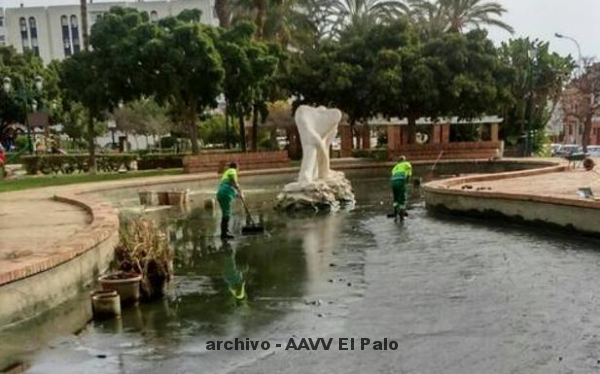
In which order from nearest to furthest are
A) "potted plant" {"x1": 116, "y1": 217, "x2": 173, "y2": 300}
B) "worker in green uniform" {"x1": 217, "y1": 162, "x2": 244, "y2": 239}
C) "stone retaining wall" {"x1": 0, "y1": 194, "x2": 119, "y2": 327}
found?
"stone retaining wall" {"x1": 0, "y1": 194, "x2": 119, "y2": 327}, "potted plant" {"x1": 116, "y1": 217, "x2": 173, "y2": 300}, "worker in green uniform" {"x1": 217, "y1": 162, "x2": 244, "y2": 239}

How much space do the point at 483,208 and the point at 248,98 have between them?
1873cm

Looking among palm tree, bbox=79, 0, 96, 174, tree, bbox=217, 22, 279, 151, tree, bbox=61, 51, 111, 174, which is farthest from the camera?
palm tree, bbox=79, 0, 96, 174

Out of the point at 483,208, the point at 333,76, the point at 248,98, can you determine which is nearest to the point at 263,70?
the point at 248,98

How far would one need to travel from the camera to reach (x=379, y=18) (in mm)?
43938

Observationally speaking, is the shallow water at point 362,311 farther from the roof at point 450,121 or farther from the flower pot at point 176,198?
the roof at point 450,121

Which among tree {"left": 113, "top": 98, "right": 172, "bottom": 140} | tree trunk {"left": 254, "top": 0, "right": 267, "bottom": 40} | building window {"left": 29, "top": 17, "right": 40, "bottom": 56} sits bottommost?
tree {"left": 113, "top": 98, "right": 172, "bottom": 140}

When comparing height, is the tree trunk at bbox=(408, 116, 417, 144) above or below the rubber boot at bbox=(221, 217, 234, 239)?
above

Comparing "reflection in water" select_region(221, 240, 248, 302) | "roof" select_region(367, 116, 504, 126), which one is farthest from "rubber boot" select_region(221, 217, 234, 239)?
"roof" select_region(367, 116, 504, 126)

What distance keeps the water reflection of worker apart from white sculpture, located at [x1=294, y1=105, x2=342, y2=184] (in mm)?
6180

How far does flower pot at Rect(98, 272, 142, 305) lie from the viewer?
863cm

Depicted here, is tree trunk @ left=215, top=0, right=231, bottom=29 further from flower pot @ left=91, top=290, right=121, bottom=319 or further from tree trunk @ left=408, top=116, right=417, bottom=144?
flower pot @ left=91, top=290, right=121, bottom=319

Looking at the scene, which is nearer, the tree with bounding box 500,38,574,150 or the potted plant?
the potted plant

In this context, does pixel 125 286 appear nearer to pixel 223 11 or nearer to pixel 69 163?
pixel 69 163

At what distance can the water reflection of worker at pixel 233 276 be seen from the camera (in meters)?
9.47
